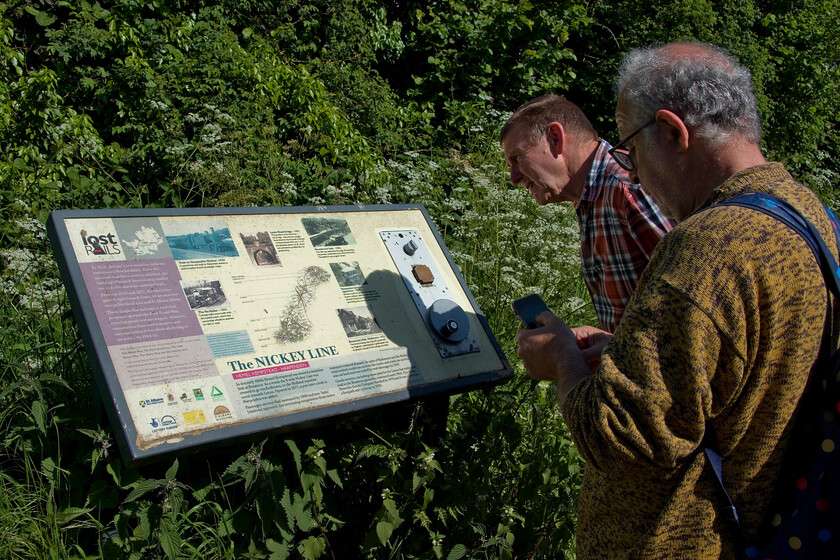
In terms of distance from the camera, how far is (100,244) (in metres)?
2.29

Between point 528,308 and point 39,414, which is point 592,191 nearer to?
point 528,308

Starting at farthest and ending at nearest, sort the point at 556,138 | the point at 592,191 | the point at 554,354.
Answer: the point at 556,138, the point at 592,191, the point at 554,354

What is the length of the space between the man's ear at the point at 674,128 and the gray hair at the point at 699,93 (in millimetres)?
16

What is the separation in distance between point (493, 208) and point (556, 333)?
3538 millimetres

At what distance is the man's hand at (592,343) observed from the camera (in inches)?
84.6

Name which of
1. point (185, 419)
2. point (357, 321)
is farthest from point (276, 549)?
point (357, 321)

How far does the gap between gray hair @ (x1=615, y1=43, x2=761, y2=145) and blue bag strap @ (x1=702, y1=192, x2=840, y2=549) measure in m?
0.20

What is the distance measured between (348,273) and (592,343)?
95 centimetres

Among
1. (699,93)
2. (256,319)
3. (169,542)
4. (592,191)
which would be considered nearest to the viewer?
(699,93)

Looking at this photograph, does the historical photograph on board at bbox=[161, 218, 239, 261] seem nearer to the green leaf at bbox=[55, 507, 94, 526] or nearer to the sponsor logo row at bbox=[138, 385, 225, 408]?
the sponsor logo row at bbox=[138, 385, 225, 408]

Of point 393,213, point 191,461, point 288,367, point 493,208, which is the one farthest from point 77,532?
point 493,208

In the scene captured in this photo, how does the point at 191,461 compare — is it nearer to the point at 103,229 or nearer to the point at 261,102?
the point at 103,229

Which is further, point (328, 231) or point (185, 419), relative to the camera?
point (328, 231)

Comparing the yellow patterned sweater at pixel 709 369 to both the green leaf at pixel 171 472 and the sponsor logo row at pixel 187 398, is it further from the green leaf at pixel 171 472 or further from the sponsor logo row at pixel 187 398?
the green leaf at pixel 171 472
